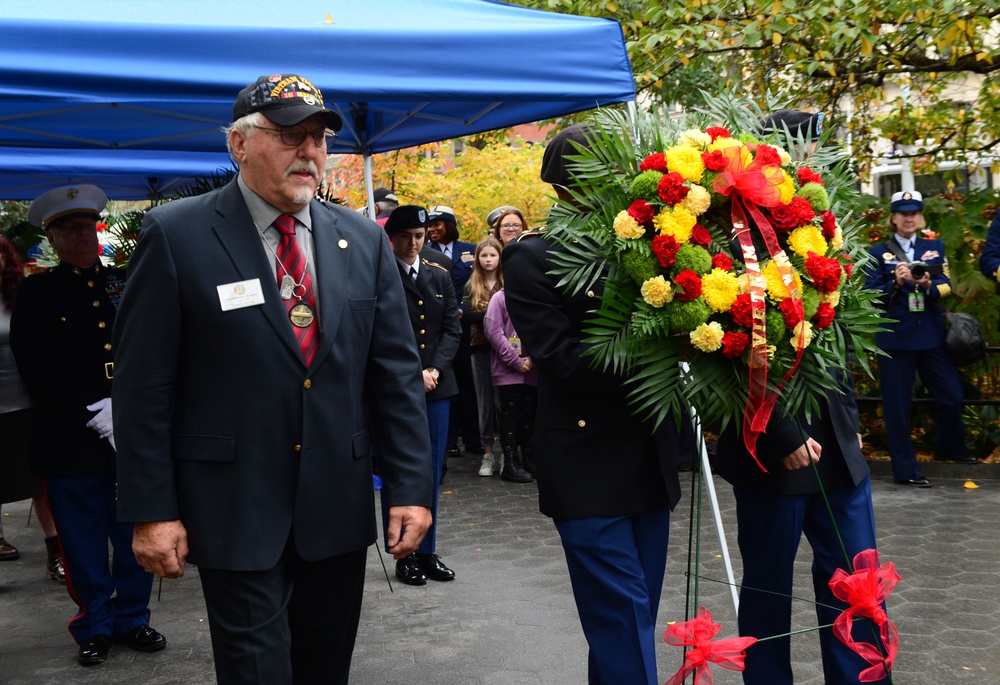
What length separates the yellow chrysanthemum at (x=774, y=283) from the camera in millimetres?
2879

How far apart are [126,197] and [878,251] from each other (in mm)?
7993

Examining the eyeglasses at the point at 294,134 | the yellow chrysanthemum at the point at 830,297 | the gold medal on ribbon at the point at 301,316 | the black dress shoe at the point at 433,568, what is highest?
the eyeglasses at the point at 294,134

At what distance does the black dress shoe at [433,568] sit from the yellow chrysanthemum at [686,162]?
3.60 meters

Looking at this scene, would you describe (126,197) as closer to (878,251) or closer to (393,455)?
(878,251)

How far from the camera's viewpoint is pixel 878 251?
822cm

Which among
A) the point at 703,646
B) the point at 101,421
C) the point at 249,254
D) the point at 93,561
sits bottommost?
the point at 93,561

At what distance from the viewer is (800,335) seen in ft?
9.46

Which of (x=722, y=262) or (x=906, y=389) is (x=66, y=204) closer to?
(x=722, y=262)

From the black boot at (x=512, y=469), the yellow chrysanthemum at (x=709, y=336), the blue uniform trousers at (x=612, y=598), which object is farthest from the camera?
the black boot at (x=512, y=469)

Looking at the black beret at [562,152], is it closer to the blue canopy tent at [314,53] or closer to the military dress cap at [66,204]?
the blue canopy tent at [314,53]

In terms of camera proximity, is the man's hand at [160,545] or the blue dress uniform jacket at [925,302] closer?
the man's hand at [160,545]

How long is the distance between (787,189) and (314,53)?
81.2 inches

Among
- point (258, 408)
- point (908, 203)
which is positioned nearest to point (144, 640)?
point (258, 408)

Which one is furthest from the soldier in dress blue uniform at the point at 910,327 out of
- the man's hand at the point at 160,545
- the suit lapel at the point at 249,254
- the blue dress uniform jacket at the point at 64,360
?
the man's hand at the point at 160,545
